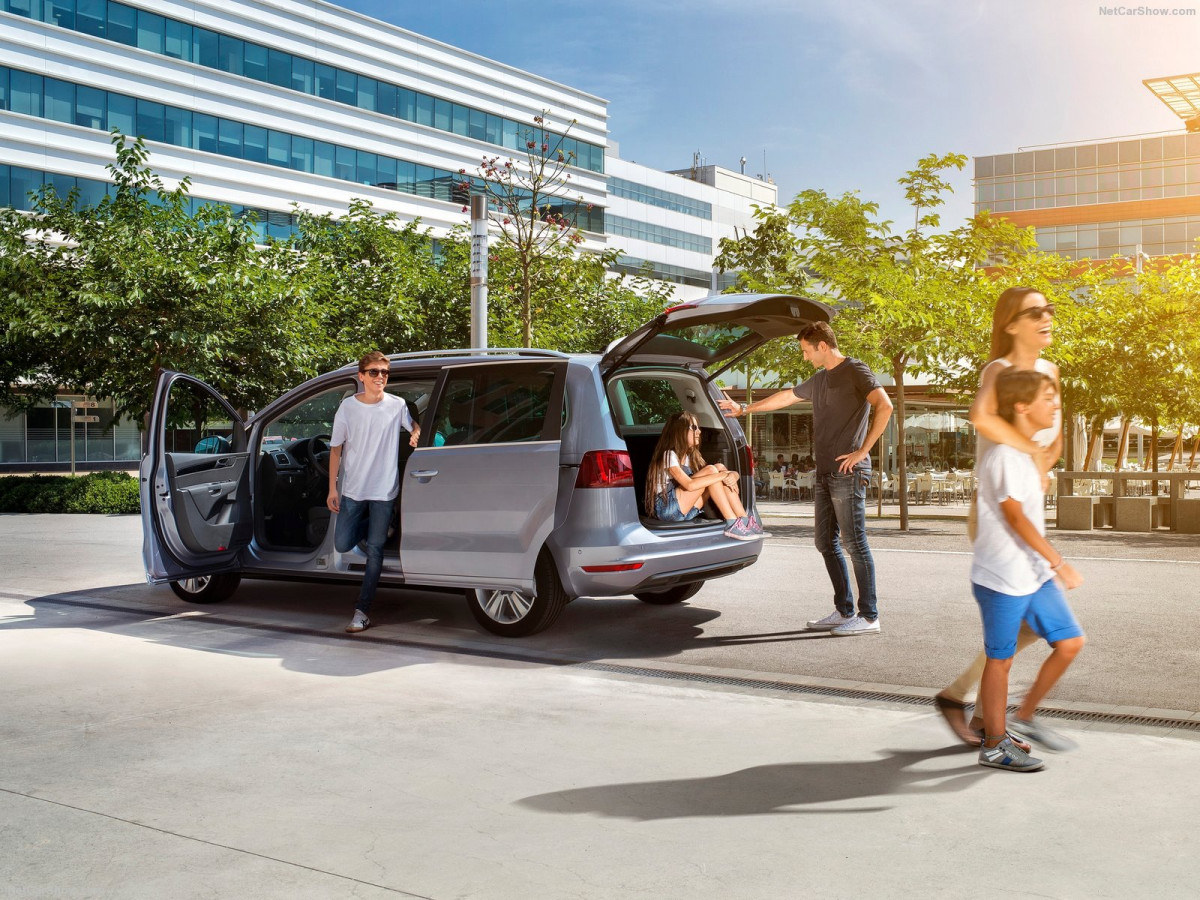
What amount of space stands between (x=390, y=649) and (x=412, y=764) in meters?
2.73

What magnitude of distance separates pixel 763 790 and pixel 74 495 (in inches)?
860

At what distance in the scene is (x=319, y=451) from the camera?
32.1 ft

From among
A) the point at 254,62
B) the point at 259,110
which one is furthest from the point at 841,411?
the point at 254,62

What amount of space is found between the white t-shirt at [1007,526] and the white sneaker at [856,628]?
3225mm

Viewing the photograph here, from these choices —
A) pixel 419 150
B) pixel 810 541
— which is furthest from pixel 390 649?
pixel 419 150

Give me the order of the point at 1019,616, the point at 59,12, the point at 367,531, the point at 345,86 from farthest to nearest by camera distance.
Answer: the point at 345,86, the point at 59,12, the point at 367,531, the point at 1019,616

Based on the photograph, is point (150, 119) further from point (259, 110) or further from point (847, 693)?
point (847, 693)

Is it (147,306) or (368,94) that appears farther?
(368,94)

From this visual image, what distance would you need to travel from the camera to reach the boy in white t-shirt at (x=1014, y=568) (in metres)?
4.48

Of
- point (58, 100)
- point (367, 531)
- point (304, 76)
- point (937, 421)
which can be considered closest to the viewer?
point (367, 531)

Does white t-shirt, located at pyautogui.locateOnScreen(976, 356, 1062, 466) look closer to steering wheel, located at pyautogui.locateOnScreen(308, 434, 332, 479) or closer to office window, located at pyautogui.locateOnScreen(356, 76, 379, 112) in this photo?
steering wheel, located at pyautogui.locateOnScreen(308, 434, 332, 479)

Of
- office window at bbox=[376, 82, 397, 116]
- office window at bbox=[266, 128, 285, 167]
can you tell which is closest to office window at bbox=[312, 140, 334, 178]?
office window at bbox=[266, 128, 285, 167]

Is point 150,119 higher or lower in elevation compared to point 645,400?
higher

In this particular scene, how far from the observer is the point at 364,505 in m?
8.02
